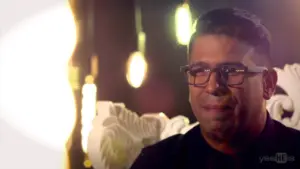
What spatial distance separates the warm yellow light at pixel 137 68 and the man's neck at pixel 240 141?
0.65 ft

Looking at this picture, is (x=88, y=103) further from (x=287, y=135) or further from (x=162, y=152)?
(x=287, y=135)

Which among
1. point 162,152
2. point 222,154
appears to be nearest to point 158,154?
point 162,152

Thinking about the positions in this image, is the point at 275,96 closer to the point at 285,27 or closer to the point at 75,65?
→ the point at 285,27

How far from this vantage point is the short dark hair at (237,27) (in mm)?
861

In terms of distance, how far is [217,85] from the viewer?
850mm

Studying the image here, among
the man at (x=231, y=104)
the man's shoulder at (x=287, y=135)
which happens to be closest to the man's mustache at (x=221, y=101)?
the man at (x=231, y=104)

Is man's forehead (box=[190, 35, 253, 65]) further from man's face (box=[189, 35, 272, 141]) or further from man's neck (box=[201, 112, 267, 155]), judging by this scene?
man's neck (box=[201, 112, 267, 155])

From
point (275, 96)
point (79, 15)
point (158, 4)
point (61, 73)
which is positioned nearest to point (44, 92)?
point (61, 73)

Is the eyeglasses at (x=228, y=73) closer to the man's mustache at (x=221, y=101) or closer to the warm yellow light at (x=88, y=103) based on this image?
the man's mustache at (x=221, y=101)

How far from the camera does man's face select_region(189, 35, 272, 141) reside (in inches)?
33.6

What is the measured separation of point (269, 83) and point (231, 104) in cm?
10

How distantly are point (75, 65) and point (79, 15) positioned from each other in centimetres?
11

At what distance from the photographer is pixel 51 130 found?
3.22 ft

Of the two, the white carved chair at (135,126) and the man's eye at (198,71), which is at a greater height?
the man's eye at (198,71)
